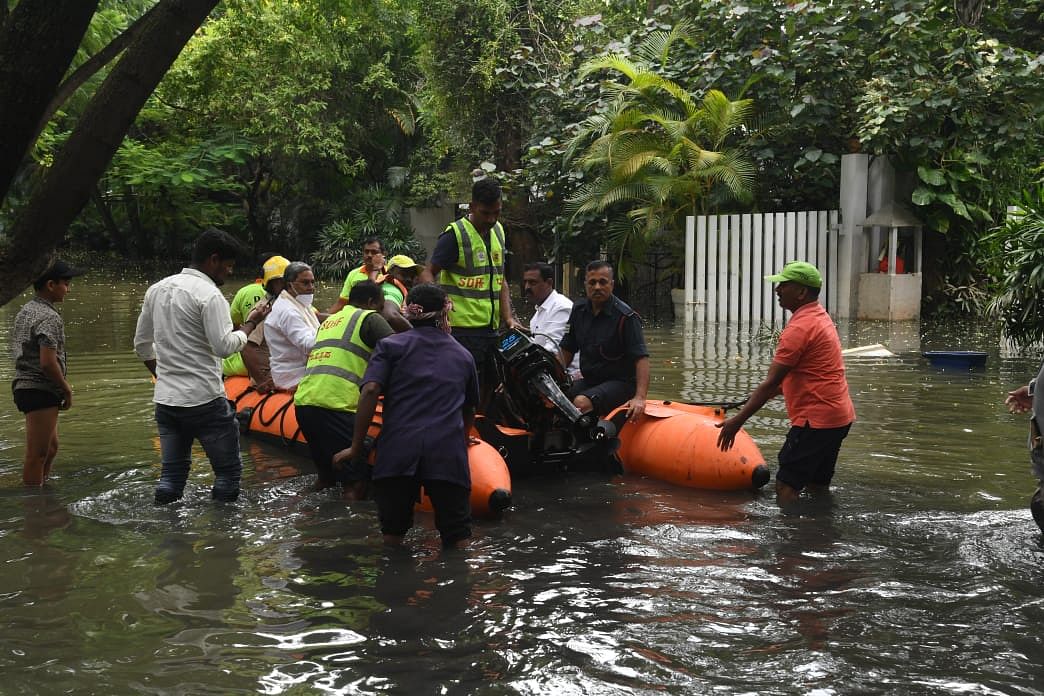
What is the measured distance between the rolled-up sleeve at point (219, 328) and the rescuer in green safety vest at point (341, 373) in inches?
31.9

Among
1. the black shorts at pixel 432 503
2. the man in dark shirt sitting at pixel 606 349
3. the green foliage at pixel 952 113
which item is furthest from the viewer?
the green foliage at pixel 952 113

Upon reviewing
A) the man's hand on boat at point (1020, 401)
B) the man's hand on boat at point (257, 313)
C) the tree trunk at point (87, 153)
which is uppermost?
the tree trunk at point (87, 153)

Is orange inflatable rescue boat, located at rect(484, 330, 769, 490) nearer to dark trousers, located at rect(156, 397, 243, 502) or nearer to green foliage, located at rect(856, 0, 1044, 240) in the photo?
dark trousers, located at rect(156, 397, 243, 502)

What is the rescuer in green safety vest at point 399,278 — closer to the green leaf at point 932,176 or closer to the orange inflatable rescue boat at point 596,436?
the orange inflatable rescue boat at point 596,436

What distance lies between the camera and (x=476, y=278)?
8.48m

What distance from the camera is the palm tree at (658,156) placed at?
716 inches

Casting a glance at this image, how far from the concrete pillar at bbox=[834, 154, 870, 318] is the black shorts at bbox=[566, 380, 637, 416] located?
34.6 ft

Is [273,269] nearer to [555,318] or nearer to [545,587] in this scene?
[555,318]

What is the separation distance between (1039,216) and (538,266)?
271 inches

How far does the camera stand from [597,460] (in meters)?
8.88

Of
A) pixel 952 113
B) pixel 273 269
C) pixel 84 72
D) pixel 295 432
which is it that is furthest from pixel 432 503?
pixel 952 113

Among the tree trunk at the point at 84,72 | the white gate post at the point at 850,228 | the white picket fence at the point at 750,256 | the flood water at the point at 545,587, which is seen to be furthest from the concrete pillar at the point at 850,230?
the tree trunk at the point at 84,72

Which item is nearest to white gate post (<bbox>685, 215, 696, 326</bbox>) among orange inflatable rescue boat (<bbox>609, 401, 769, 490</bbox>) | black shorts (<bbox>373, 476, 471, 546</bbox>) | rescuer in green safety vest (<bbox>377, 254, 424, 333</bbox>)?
rescuer in green safety vest (<bbox>377, 254, 424, 333</bbox>)

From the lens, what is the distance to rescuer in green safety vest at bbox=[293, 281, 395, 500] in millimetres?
7516
